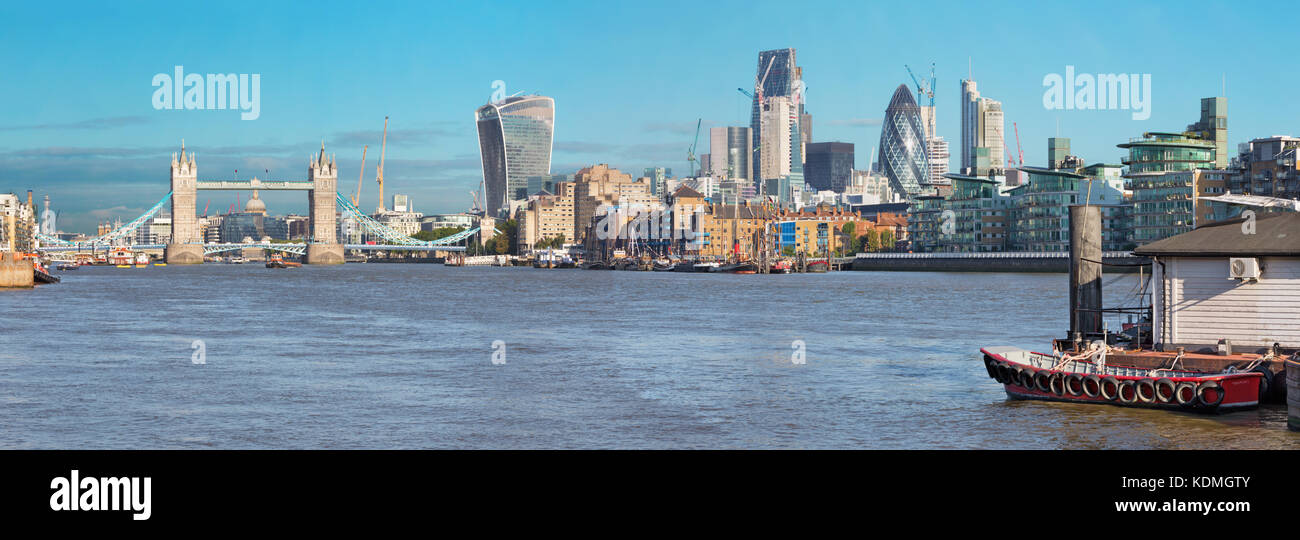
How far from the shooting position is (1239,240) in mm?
23594

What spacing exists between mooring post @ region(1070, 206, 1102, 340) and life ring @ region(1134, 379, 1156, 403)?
352 cm

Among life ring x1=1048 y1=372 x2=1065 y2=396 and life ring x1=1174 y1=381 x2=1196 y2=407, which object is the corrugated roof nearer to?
life ring x1=1174 y1=381 x2=1196 y2=407

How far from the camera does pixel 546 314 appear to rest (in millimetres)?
61688

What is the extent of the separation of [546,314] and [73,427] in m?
39.7

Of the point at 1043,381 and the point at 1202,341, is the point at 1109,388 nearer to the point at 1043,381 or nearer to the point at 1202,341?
the point at 1043,381

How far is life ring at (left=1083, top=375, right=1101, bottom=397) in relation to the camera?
2394 centimetres

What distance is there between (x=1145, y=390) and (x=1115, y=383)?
1.92 ft

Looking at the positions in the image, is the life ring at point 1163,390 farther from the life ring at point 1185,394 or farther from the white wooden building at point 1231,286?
the white wooden building at point 1231,286

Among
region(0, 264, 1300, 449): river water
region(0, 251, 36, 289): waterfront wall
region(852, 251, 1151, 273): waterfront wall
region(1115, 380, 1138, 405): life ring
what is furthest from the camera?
region(852, 251, 1151, 273): waterfront wall

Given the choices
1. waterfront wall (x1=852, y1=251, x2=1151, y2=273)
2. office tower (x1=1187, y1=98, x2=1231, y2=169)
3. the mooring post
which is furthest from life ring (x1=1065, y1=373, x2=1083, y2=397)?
office tower (x1=1187, y1=98, x2=1231, y2=169)

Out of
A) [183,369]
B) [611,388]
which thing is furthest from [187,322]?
[611,388]

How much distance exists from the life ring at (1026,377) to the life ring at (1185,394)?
9.48 ft
